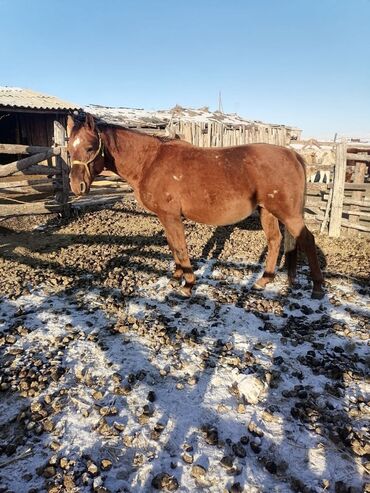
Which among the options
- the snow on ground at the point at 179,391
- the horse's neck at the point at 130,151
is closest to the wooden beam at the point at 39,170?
the horse's neck at the point at 130,151

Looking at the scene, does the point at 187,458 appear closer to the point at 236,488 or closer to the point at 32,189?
the point at 236,488

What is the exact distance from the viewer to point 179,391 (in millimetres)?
3051

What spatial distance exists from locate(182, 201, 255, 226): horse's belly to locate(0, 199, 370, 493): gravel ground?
1102 millimetres

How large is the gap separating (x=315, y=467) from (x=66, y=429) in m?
1.91

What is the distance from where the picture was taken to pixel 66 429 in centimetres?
259

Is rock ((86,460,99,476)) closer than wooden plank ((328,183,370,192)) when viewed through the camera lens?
Yes

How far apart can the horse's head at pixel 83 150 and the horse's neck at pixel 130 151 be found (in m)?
0.20

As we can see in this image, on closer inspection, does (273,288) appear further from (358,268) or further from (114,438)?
(114,438)

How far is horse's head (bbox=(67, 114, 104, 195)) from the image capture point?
15.4ft

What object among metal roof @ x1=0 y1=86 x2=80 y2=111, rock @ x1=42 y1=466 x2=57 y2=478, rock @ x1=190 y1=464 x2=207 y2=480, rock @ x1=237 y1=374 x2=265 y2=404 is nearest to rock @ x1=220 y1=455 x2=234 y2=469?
rock @ x1=190 y1=464 x2=207 y2=480

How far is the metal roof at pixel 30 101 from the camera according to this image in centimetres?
1605

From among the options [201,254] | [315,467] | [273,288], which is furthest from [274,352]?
[201,254]

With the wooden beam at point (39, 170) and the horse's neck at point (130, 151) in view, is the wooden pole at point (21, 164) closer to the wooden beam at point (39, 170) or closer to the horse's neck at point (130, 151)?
the wooden beam at point (39, 170)

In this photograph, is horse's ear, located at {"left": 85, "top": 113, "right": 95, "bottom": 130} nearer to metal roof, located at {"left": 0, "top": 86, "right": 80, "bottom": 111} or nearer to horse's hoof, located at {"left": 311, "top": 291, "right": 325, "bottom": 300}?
horse's hoof, located at {"left": 311, "top": 291, "right": 325, "bottom": 300}
